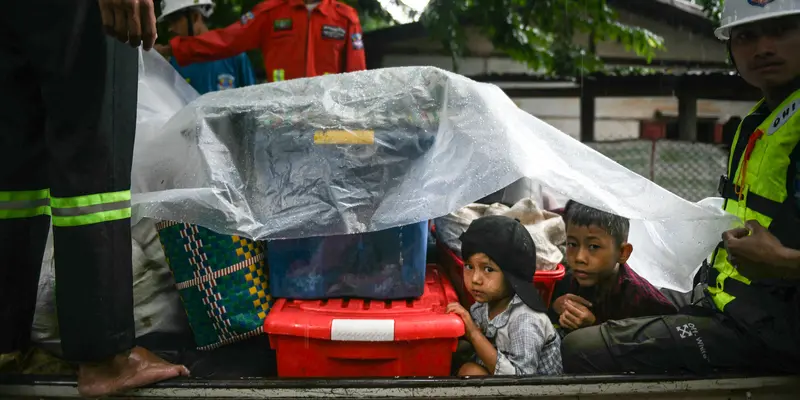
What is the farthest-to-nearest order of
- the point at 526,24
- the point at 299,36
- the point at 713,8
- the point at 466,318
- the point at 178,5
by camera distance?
the point at 713,8, the point at 526,24, the point at 299,36, the point at 178,5, the point at 466,318

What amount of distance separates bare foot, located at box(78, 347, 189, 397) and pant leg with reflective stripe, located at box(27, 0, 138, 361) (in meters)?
0.07

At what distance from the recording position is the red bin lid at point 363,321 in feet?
5.69

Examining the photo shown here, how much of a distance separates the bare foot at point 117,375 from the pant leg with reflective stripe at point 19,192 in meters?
0.33

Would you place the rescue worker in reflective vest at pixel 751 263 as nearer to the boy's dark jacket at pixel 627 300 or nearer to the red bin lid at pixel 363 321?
the boy's dark jacket at pixel 627 300

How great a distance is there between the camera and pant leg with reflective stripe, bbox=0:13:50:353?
5.29ft

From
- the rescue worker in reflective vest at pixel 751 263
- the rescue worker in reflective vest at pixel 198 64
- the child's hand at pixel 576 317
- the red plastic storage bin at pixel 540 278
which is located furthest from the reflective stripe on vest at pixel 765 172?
the rescue worker in reflective vest at pixel 198 64

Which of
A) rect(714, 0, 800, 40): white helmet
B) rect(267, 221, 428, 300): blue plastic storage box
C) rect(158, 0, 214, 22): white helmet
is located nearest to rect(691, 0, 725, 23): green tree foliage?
rect(714, 0, 800, 40): white helmet

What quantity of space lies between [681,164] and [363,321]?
4.08m

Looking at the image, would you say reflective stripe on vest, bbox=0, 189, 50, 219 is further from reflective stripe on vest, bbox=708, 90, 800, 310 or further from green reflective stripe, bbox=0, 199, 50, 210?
reflective stripe on vest, bbox=708, 90, 800, 310

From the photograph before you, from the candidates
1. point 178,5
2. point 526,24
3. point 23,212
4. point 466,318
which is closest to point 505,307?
point 466,318

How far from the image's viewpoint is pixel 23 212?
1.72m

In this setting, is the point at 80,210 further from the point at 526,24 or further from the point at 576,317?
the point at 526,24

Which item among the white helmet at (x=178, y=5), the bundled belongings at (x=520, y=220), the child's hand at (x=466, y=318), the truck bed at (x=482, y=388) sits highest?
the white helmet at (x=178, y=5)

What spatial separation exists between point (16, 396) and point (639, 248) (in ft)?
6.90
